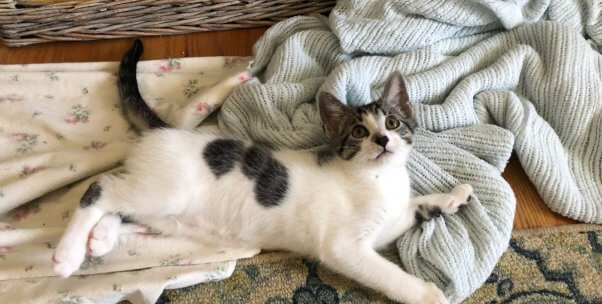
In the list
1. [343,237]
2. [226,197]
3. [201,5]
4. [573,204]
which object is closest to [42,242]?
[226,197]

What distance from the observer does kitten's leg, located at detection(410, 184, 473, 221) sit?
4.54ft

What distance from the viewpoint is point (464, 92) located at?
1522 millimetres

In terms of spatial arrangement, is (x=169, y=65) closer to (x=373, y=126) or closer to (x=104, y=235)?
(x=104, y=235)

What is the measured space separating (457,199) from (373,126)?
300 mm

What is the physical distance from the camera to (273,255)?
1400mm

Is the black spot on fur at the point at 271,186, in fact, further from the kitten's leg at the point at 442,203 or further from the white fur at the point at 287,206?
the kitten's leg at the point at 442,203

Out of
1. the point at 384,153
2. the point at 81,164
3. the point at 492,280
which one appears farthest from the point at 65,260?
the point at 492,280

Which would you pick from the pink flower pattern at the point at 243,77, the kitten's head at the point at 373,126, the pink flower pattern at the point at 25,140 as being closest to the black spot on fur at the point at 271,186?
the kitten's head at the point at 373,126

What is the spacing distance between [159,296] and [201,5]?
96 centimetres

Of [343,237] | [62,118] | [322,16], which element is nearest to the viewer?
[343,237]

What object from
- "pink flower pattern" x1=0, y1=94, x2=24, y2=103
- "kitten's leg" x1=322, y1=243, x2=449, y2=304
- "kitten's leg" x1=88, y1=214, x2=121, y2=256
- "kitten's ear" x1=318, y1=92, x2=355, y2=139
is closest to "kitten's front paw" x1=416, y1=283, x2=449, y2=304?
"kitten's leg" x1=322, y1=243, x2=449, y2=304

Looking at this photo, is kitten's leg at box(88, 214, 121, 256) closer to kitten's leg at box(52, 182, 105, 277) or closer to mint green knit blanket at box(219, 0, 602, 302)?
kitten's leg at box(52, 182, 105, 277)

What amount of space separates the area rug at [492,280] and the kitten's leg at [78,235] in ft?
0.73

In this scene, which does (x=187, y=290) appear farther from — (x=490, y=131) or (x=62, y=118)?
(x=490, y=131)
